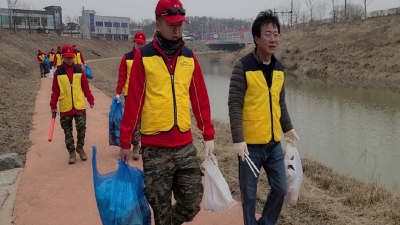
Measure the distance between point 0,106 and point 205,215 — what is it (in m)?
7.59

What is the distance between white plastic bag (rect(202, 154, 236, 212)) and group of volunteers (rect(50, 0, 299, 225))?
0.11m

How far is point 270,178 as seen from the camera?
9.85ft

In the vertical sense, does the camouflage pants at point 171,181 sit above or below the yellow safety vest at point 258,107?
below

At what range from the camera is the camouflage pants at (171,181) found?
2600mm

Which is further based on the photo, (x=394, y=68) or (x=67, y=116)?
(x=394, y=68)

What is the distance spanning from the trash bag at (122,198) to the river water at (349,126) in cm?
431

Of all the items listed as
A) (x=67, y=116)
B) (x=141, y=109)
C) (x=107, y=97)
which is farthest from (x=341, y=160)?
(x=107, y=97)

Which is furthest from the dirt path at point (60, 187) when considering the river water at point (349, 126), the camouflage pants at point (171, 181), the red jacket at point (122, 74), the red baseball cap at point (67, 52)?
the river water at point (349, 126)

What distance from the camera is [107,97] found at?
11977mm

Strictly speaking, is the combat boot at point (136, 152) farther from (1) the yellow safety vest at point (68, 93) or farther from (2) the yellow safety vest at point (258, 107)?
(2) the yellow safety vest at point (258, 107)

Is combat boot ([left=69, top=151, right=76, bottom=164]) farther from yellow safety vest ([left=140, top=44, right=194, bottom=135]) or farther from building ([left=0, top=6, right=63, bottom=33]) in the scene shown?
building ([left=0, top=6, right=63, bottom=33])

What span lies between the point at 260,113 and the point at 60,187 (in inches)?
110

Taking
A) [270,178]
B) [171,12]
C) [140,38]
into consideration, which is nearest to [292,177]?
[270,178]

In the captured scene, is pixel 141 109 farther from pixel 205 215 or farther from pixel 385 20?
pixel 385 20
